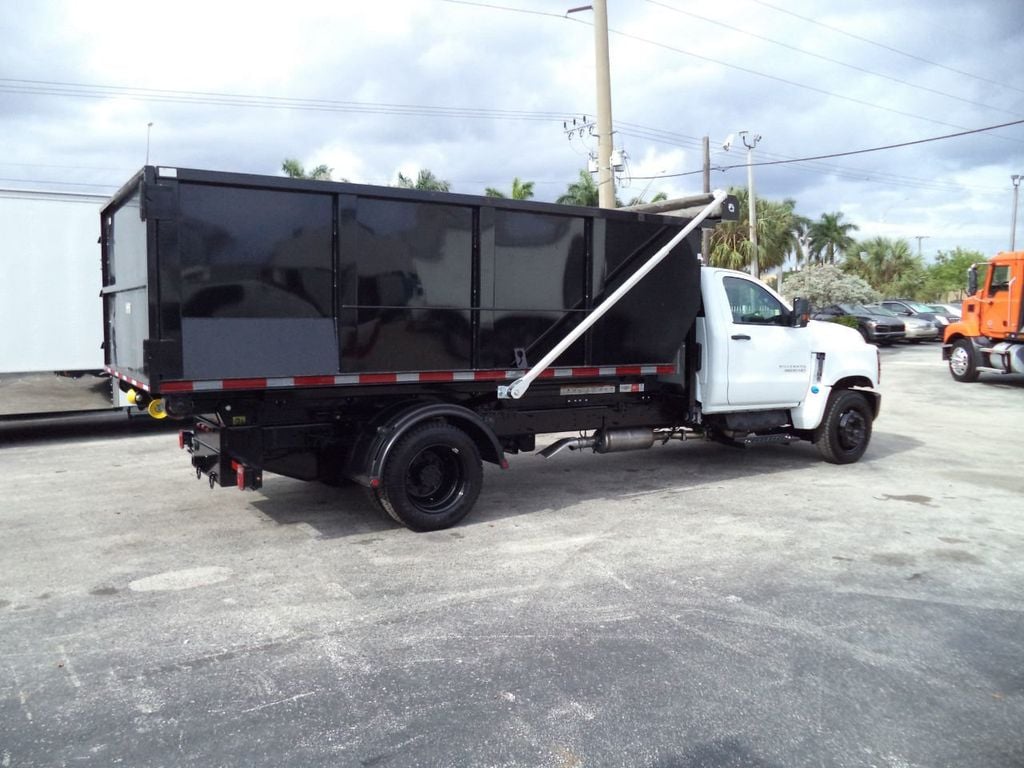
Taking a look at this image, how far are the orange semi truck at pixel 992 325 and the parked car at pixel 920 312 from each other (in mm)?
12516

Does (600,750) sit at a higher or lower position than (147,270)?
lower

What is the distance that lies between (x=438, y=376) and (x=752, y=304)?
12.6 feet

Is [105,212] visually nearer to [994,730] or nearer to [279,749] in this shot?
[279,749]

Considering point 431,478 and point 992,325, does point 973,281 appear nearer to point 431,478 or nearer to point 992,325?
point 992,325

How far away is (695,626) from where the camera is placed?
4727 millimetres

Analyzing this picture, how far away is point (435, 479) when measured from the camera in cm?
675

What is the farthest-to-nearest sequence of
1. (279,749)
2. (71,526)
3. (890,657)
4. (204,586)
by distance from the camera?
(71,526) → (204,586) → (890,657) → (279,749)

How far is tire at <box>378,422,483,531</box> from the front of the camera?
21.0 ft

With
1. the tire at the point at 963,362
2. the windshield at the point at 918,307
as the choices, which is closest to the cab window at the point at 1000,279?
the tire at the point at 963,362

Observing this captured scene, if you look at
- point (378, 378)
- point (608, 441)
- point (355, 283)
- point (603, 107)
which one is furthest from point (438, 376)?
point (603, 107)

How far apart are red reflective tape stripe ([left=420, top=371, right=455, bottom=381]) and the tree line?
16624 mm

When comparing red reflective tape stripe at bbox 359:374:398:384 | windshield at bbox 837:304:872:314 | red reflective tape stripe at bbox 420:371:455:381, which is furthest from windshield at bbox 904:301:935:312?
red reflective tape stripe at bbox 359:374:398:384

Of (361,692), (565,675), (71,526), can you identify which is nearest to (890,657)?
(565,675)

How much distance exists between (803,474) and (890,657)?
4925 millimetres
